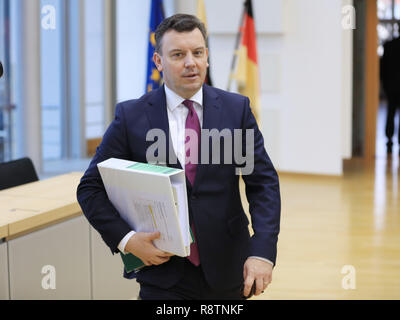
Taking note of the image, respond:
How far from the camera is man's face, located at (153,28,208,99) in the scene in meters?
1.91

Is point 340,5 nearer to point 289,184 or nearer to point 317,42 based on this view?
point 317,42

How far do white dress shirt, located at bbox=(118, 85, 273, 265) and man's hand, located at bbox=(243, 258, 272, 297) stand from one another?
1.19 ft

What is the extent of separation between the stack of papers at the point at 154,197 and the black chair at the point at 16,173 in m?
2.34

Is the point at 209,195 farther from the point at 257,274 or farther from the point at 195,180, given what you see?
the point at 257,274

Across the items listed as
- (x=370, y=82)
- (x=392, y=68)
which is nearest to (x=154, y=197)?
(x=370, y=82)

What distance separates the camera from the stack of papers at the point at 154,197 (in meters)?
1.76

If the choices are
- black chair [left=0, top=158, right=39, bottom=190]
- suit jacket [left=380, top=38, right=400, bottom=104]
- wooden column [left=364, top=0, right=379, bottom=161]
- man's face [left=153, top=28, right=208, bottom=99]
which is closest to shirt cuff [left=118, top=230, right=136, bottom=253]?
man's face [left=153, top=28, right=208, bottom=99]

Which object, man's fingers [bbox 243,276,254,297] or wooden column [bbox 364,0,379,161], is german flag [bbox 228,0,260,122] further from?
man's fingers [bbox 243,276,254,297]

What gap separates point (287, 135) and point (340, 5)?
1.85 meters

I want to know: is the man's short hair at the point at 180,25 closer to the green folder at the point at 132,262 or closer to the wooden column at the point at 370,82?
the green folder at the point at 132,262

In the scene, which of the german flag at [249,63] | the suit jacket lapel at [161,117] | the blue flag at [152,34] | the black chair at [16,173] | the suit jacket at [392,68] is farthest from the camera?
the suit jacket at [392,68]

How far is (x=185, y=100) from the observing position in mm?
2037

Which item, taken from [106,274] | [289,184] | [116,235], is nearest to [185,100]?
[116,235]

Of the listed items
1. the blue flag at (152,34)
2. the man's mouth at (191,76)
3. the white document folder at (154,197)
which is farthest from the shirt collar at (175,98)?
the blue flag at (152,34)
